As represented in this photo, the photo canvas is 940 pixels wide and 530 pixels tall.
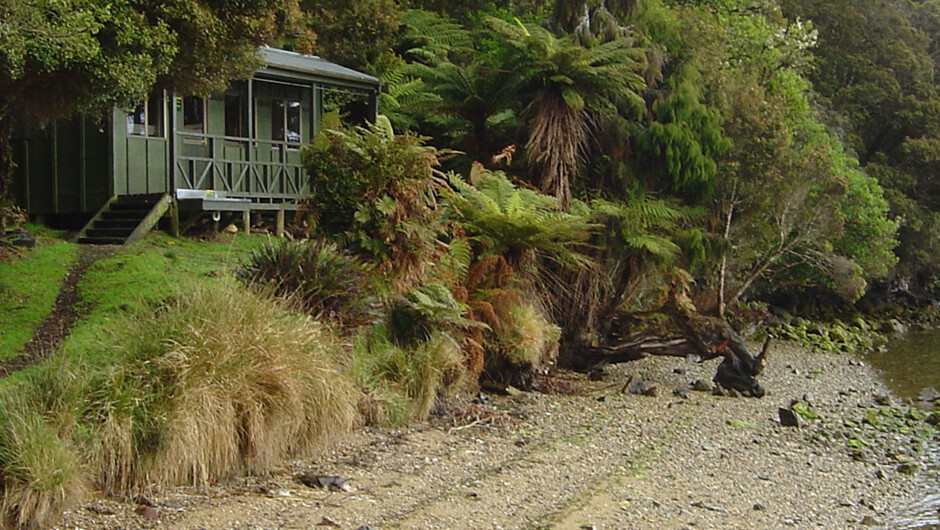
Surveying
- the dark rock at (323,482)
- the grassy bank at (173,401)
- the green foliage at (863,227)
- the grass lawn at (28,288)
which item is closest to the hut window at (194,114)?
the grass lawn at (28,288)

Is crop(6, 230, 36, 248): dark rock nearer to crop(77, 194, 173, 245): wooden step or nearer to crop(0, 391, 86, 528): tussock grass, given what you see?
crop(77, 194, 173, 245): wooden step

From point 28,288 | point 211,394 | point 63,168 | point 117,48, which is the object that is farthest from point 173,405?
point 63,168

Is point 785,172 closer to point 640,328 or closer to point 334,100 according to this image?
point 640,328

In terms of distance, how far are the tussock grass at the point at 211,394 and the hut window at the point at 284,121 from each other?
38.1ft

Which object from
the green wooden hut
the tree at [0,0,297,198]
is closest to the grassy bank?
the tree at [0,0,297,198]

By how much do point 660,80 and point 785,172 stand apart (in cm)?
328

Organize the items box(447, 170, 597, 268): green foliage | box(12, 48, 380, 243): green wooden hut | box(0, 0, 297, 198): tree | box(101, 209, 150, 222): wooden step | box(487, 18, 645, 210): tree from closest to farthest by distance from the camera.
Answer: box(0, 0, 297, 198): tree, box(447, 170, 597, 268): green foliage, box(487, 18, 645, 210): tree, box(101, 209, 150, 222): wooden step, box(12, 48, 380, 243): green wooden hut

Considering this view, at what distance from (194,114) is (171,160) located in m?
3.05

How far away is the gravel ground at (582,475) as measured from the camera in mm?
6648

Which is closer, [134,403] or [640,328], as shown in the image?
[134,403]

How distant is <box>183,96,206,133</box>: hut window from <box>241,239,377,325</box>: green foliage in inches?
346

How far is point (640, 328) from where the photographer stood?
15914mm

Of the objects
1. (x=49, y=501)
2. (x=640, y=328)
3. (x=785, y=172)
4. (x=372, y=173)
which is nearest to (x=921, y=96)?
(x=785, y=172)

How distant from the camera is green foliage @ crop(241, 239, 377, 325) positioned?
9.30 meters
